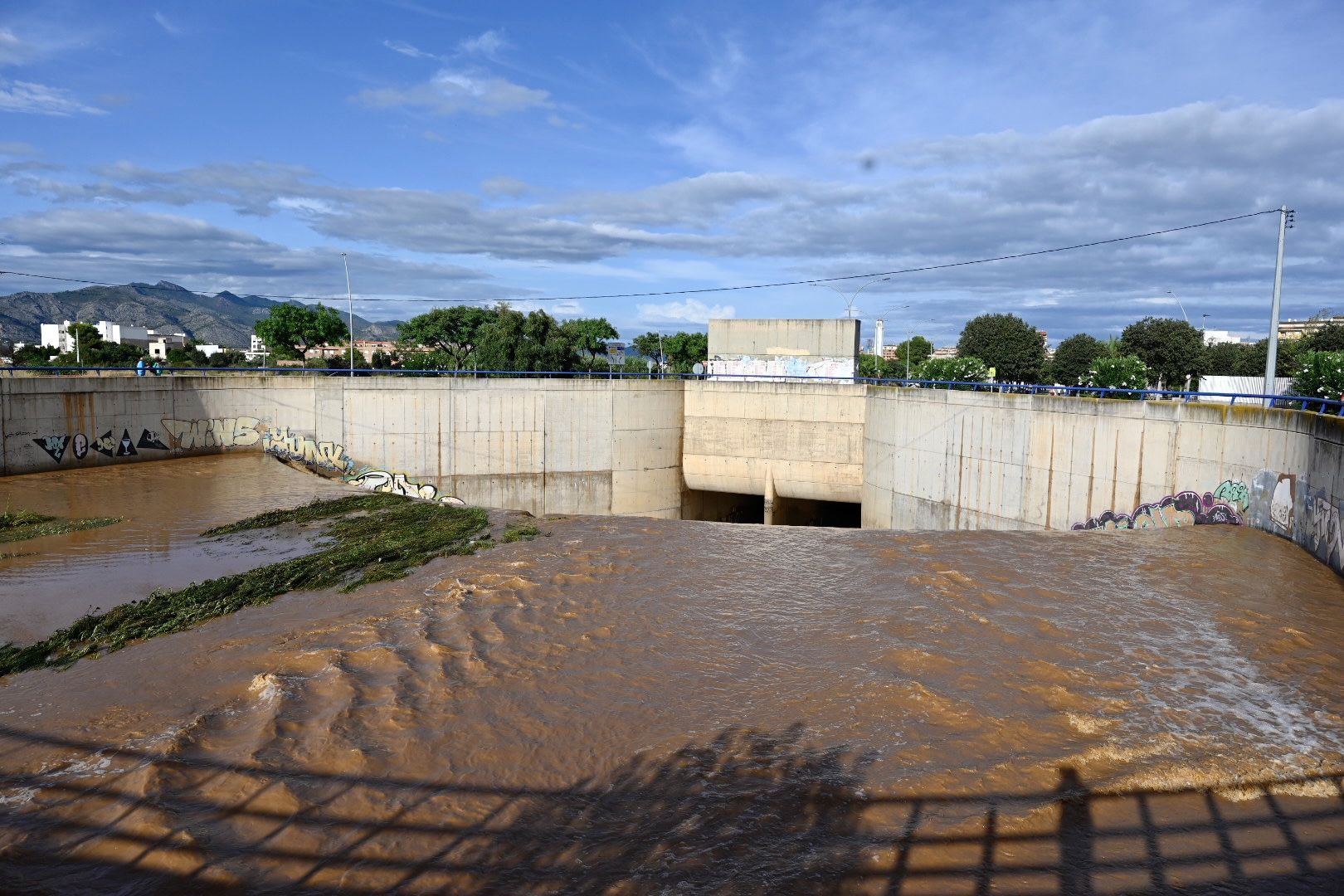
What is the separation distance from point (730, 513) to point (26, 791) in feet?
108

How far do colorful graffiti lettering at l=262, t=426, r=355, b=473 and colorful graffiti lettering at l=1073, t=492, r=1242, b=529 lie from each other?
26518 millimetres

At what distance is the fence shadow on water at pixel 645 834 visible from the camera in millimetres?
5914

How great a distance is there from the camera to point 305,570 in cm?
1440

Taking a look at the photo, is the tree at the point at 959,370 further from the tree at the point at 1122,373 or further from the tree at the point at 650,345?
the tree at the point at 650,345

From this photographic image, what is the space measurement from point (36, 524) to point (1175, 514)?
90.3ft

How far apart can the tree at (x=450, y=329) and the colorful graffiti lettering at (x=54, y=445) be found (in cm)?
4565

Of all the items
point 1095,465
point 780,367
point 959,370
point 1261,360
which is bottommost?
point 1095,465

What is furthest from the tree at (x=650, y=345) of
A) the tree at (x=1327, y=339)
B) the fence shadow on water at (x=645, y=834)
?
the fence shadow on water at (x=645, y=834)

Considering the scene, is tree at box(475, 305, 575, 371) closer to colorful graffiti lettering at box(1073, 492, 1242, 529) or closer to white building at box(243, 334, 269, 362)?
white building at box(243, 334, 269, 362)

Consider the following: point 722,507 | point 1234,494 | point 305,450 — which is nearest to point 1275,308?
point 1234,494

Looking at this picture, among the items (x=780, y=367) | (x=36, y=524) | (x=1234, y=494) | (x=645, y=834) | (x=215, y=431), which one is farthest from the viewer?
(x=780, y=367)

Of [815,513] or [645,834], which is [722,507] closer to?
[815,513]

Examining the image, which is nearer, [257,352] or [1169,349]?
[1169,349]

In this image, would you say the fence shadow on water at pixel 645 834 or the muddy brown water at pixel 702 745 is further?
the muddy brown water at pixel 702 745
